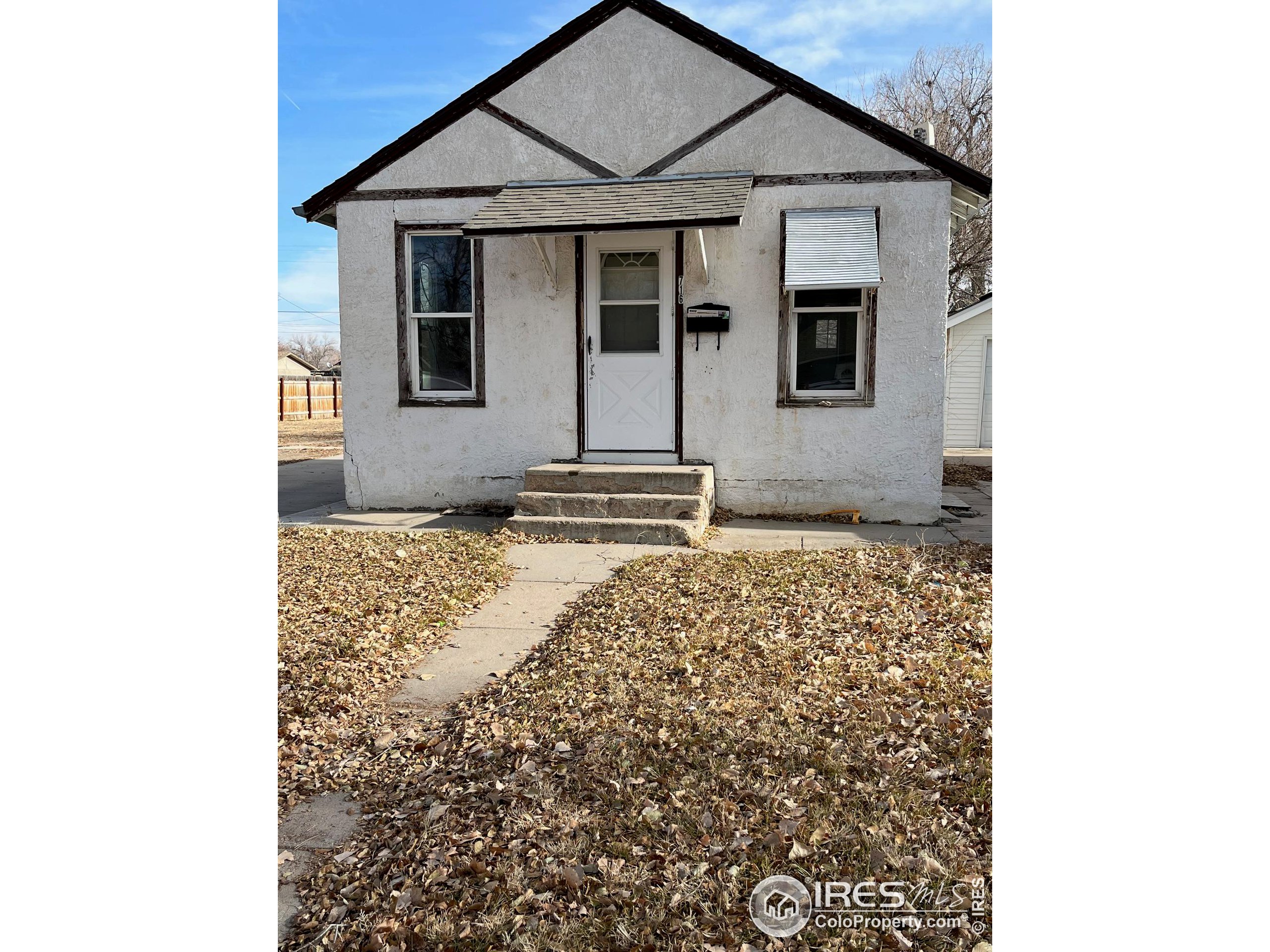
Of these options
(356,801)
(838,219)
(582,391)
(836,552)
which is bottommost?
(356,801)

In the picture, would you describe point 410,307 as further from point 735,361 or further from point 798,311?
point 798,311

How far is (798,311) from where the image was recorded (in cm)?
768

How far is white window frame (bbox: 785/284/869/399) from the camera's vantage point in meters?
7.61

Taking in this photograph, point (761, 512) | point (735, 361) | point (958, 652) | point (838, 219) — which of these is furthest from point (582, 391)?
point (958, 652)

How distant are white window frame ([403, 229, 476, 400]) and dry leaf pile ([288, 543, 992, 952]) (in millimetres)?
4326

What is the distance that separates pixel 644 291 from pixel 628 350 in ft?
1.93

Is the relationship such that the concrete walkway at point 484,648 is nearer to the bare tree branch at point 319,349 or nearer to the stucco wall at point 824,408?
the stucco wall at point 824,408

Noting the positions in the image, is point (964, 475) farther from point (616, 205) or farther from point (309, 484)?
point (309, 484)

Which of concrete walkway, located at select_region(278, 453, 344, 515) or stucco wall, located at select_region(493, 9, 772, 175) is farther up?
stucco wall, located at select_region(493, 9, 772, 175)

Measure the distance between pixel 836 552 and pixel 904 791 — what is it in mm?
3615

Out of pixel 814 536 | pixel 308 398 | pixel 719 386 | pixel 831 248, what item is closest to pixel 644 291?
pixel 719 386

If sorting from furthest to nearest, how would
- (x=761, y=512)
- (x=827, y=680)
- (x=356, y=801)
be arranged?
(x=761, y=512) → (x=827, y=680) → (x=356, y=801)

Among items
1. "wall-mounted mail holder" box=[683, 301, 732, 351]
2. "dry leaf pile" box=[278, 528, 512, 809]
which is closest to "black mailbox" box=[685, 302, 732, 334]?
"wall-mounted mail holder" box=[683, 301, 732, 351]

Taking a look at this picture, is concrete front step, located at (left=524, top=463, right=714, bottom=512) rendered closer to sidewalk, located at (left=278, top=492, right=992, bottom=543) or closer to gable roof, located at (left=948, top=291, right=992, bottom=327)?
sidewalk, located at (left=278, top=492, right=992, bottom=543)
